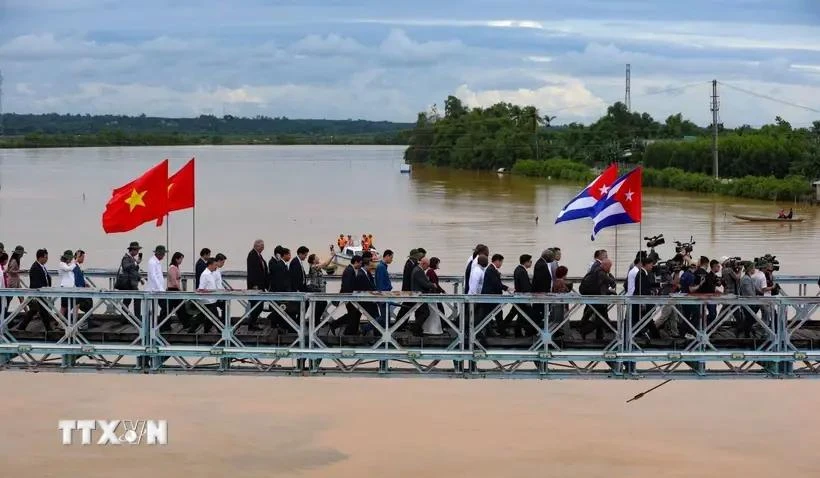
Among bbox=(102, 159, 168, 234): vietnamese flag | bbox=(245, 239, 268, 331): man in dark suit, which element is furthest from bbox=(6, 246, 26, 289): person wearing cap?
bbox=(245, 239, 268, 331): man in dark suit

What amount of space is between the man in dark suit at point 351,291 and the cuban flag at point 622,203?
3.65 m

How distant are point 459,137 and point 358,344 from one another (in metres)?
141

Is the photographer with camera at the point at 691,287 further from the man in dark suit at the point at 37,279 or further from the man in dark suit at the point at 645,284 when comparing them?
the man in dark suit at the point at 37,279

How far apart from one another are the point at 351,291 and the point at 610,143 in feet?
391

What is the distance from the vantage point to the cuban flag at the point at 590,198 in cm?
1878

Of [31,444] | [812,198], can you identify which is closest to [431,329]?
[31,444]

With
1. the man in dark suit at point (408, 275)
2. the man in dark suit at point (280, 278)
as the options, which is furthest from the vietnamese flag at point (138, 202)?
the man in dark suit at point (408, 275)

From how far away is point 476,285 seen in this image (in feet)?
54.5

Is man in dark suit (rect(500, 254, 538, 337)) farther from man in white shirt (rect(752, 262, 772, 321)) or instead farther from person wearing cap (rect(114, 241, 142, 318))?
person wearing cap (rect(114, 241, 142, 318))

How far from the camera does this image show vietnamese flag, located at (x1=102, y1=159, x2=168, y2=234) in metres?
17.7

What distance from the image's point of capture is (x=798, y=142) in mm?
96562

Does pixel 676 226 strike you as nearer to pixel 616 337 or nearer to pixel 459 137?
pixel 616 337

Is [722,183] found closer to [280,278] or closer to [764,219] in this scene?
[764,219]

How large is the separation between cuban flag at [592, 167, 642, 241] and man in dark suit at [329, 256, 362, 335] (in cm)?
365
